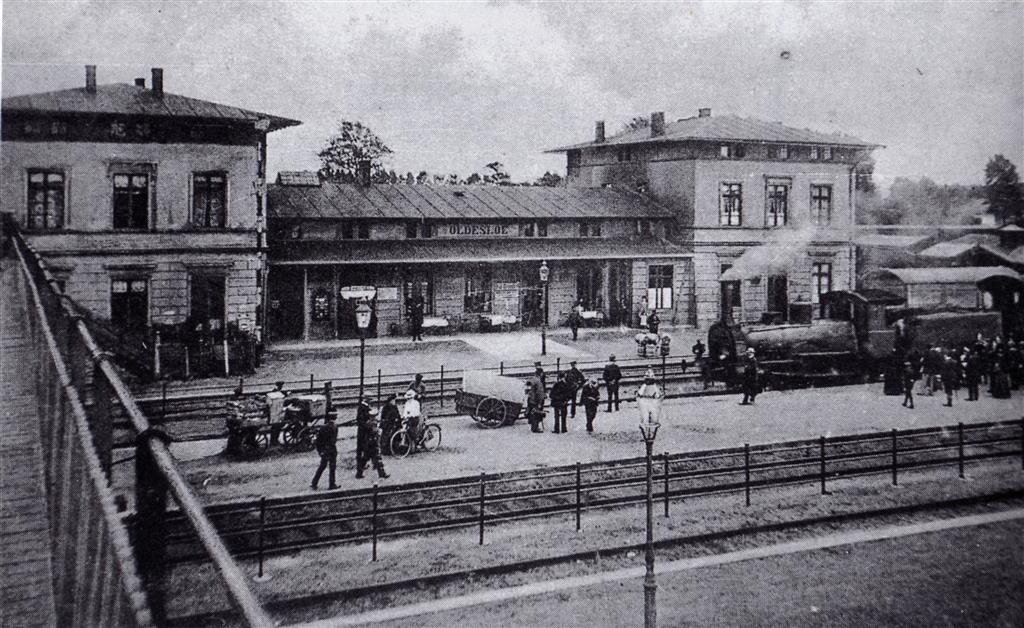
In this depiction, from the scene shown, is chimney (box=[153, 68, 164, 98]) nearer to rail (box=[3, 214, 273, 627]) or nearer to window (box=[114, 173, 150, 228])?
window (box=[114, 173, 150, 228])

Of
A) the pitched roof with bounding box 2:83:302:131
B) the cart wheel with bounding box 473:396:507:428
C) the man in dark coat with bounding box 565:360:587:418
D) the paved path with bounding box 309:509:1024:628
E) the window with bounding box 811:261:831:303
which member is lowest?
the paved path with bounding box 309:509:1024:628

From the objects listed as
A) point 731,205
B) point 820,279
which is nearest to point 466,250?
point 731,205

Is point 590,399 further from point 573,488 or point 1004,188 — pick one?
point 1004,188

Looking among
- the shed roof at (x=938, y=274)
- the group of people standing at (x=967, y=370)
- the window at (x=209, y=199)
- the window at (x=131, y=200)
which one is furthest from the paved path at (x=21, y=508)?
the shed roof at (x=938, y=274)

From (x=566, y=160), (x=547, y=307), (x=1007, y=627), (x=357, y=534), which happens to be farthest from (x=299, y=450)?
(x=1007, y=627)

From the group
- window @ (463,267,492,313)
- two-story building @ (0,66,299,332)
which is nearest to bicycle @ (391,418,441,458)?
window @ (463,267,492,313)

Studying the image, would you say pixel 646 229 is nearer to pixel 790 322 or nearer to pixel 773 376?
pixel 790 322

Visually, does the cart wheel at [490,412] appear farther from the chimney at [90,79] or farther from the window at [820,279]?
the chimney at [90,79]

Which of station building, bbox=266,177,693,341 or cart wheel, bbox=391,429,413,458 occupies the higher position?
station building, bbox=266,177,693,341
